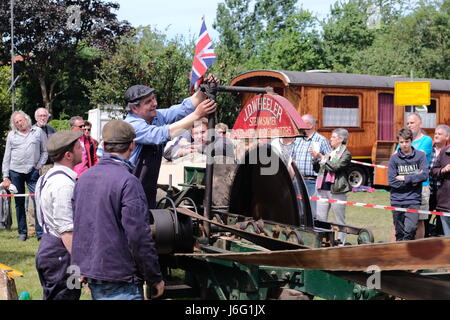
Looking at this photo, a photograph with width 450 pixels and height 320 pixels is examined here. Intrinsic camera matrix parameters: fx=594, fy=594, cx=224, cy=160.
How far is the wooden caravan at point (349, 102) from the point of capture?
1648 centimetres

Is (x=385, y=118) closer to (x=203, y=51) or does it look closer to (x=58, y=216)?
(x=203, y=51)

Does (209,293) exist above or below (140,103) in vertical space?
below

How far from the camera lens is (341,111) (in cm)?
1697

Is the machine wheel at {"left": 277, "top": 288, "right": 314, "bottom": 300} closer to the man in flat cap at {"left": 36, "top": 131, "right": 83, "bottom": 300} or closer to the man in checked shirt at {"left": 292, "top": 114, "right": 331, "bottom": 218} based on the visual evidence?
the man in flat cap at {"left": 36, "top": 131, "right": 83, "bottom": 300}

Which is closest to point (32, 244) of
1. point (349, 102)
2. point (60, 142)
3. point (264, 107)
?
point (60, 142)

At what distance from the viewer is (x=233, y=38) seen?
61.9 meters

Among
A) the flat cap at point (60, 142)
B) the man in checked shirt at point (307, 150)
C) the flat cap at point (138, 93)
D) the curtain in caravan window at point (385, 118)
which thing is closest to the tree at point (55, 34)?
the curtain in caravan window at point (385, 118)

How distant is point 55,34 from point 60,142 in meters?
30.0

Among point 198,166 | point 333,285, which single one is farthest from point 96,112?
point 333,285

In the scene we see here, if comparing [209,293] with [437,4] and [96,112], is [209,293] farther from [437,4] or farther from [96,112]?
[437,4]

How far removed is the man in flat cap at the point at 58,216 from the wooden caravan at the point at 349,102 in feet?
41.3

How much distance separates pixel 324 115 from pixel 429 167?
360 inches

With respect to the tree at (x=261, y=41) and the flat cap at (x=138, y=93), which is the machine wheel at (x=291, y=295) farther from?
the tree at (x=261, y=41)

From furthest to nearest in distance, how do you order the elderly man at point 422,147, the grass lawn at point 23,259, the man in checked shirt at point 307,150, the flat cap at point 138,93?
the man in checked shirt at point 307,150, the elderly man at point 422,147, the grass lawn at point 23,259, the flat cap at point 138,93
